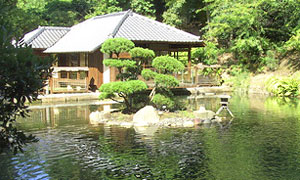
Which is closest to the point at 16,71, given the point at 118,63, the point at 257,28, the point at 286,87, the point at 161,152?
the point at 161,152

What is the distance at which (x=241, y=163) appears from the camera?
9312 mm

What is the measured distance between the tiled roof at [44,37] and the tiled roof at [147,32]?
6631mm

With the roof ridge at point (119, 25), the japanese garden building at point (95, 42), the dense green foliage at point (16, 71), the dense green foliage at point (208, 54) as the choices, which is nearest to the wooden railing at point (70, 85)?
the japanese garden building at point (95, 42)

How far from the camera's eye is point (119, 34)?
920 inches

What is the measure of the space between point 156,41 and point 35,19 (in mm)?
15168

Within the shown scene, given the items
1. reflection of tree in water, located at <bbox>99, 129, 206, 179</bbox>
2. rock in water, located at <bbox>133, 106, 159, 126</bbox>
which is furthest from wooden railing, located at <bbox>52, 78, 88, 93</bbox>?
reflection of tree in water, located at <bbox>99, 129, 206, 179</bbox>

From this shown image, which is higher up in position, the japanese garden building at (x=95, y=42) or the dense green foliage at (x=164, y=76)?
the japanese garden building at (x=95, y=42)

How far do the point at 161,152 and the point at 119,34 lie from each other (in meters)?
14.3

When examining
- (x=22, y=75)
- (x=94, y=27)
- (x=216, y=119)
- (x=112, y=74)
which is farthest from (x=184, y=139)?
(x=94, y=27)

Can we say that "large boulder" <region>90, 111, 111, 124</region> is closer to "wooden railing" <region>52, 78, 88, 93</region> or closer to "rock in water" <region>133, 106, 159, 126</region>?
"rock in water" <region>133, 106, 159, 126</region>

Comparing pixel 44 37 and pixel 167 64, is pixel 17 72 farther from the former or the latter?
pixel 44 37

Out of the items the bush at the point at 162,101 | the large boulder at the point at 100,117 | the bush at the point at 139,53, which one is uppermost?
the bush at the point at 139,53

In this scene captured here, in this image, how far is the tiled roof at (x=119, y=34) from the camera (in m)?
23.6

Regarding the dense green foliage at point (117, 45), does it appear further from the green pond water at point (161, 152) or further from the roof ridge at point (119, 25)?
the roof ridge at point (119, 25)
